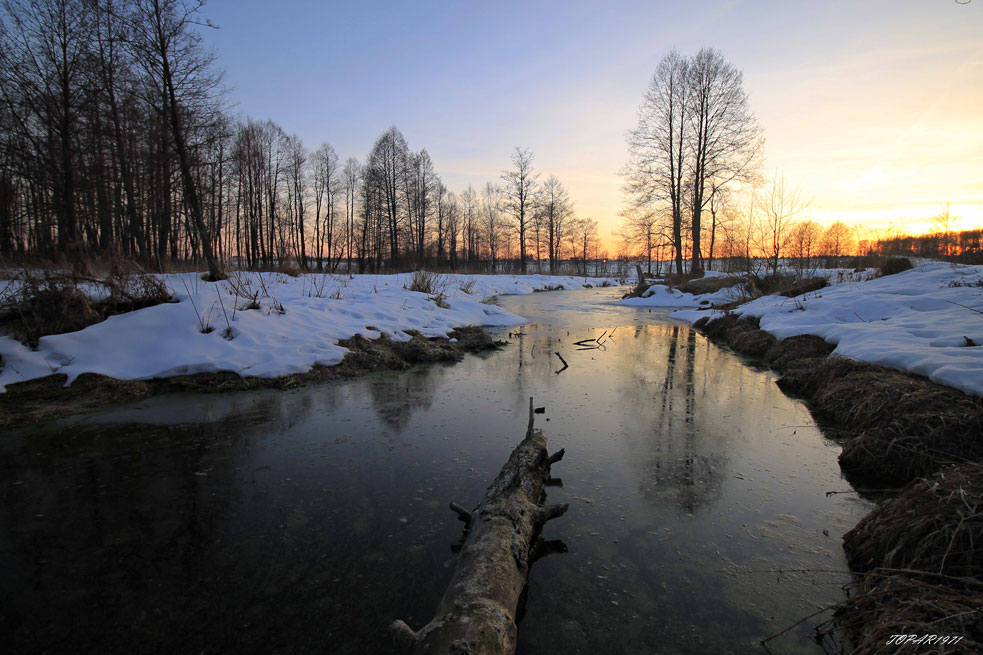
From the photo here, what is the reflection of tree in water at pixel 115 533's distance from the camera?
1861 millimetres

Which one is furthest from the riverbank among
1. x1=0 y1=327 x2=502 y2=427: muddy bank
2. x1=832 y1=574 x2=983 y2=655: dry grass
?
x1=832 y1=574 x2=983 y2=655: dry grass

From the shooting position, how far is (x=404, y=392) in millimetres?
5703

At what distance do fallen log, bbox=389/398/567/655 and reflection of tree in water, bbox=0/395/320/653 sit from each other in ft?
3.76

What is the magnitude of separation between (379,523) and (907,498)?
314cm

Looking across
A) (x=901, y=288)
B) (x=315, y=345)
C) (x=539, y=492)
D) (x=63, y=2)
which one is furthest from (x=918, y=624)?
(x=63, y=2)

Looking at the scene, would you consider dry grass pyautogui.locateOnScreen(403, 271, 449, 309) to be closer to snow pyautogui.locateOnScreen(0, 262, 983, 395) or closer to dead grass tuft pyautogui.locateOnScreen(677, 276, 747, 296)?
snow pyautogui.locateOnScreen(0, 262, 983, 395)

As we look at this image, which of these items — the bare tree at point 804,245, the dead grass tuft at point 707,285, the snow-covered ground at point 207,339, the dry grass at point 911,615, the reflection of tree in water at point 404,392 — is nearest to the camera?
the dry grass at point 911,615

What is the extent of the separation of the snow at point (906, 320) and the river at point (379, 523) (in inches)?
48.8

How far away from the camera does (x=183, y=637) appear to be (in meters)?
1.80

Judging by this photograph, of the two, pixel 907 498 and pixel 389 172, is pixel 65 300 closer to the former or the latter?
pixel 907 498

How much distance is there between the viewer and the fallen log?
149 cm

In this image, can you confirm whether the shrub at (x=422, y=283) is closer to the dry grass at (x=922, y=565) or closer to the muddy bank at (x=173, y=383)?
the muddy bank at (x=173, y=383)

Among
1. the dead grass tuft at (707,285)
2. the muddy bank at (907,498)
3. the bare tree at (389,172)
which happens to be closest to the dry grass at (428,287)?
the muddy bank at (907,498)

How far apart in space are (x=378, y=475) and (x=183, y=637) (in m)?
1.59
